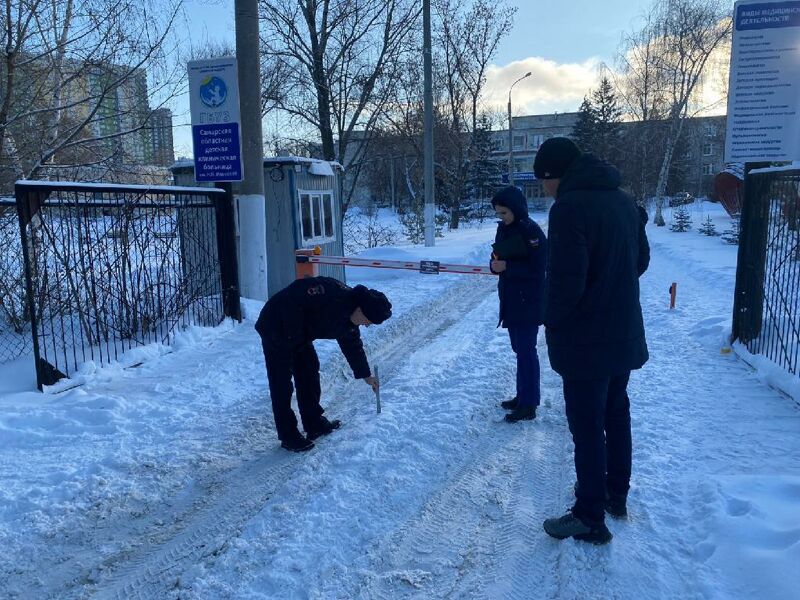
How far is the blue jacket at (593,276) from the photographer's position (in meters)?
2.78

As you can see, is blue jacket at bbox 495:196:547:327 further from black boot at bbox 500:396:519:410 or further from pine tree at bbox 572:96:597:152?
pine tree at bbox 572:96:597:152

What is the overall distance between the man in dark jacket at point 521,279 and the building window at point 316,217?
259 inches

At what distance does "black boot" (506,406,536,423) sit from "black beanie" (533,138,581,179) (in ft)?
7.44

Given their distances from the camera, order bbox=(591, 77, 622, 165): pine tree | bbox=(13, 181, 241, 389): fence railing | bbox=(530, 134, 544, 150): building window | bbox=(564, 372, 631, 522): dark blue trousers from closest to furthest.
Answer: bbox=(564, 372, 631, 522): dark blue trousers → bbox=(13, 181, 241, 389): fence railing → bbox=(591, 77, 622, 165): pine tree → bbox=(530, 134, 544, 150): building window

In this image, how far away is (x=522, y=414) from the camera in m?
4.73

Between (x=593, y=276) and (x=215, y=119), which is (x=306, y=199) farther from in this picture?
(x=593, y=276)

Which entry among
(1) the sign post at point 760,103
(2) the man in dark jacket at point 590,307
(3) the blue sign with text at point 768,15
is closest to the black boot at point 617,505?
(2) the man in dark jacket at point 590,307

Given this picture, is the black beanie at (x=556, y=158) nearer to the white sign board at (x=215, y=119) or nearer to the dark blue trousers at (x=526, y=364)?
the dark blue trousers at (x=526, y=364)

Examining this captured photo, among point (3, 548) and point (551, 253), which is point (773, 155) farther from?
point (3, 548)

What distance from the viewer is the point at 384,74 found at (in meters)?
20.0

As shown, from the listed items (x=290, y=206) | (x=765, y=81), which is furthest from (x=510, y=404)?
(x=290, y=206)

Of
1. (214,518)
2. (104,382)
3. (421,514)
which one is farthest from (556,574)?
(104,382)

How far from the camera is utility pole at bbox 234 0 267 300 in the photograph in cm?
827

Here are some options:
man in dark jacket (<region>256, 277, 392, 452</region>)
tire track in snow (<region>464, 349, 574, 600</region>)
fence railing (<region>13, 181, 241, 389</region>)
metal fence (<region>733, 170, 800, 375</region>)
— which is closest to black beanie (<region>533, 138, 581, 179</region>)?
man in dark jacket (<region>256, 277, 392, 452</region>)
